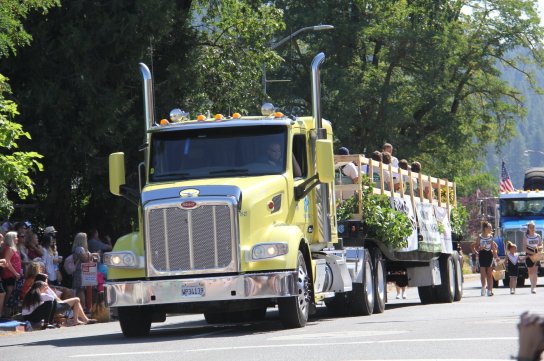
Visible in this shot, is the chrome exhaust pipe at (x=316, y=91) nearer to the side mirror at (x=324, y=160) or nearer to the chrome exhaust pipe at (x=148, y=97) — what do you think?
the side mirror at (x=324, y=160)

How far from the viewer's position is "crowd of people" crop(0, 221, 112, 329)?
69.7ft

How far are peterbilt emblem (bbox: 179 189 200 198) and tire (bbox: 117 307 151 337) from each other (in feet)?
5.97

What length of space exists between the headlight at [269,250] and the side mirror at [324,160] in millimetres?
1631

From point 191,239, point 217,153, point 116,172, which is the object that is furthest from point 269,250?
point 116,172

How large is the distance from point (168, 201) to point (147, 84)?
261cm

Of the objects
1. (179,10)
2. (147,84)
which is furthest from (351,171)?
(179,10)

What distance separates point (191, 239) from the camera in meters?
16.5

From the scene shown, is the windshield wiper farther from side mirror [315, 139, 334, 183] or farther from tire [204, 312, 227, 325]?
tire [204, 312, 227, 325]

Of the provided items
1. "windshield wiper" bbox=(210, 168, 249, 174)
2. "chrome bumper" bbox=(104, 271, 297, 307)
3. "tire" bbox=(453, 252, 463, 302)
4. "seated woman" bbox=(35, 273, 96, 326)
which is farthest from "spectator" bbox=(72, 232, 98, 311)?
"chrome bumper" bbox=(104, 271, 297, 307)

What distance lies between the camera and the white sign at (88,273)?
2456 centimetres

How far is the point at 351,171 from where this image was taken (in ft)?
68.0

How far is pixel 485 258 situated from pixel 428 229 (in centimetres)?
594

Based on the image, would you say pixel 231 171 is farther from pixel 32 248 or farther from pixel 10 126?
pixel 32 248

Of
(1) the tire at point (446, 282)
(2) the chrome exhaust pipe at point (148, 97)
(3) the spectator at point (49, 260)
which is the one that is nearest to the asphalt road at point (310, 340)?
(3) the spectator at point (49, 260)
